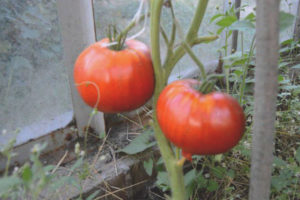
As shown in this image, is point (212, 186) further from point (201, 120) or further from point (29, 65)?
point (29, 65)

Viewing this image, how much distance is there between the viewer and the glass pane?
2.42 ft

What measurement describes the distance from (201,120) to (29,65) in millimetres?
565

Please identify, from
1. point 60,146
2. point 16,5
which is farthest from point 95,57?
point 60,146

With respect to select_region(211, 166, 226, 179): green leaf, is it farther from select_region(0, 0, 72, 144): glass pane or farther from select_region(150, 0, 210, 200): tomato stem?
select_region(0, 0, 72, 144): glass pane

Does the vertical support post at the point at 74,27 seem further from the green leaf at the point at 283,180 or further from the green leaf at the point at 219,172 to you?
the green leaf at the point at 283,180

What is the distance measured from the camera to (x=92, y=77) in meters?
0.48

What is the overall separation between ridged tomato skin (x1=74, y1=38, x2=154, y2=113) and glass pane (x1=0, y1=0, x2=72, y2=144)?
34 cm

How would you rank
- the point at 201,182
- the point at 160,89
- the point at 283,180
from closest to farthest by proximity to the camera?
the point at 160,89
the point at 283,180
the point at 201,182

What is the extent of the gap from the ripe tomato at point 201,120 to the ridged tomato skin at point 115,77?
0.06m

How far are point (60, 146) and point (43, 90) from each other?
0.61 ft

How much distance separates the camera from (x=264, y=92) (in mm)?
421

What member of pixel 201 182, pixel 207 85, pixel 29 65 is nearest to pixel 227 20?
pixel 207 85

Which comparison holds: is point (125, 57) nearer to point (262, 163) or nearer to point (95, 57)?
point (95, 57)

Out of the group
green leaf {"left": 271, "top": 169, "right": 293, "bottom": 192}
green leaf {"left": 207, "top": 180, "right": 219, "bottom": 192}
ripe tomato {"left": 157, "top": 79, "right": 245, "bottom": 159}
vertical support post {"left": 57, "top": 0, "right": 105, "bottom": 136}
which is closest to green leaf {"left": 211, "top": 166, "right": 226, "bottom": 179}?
green leaf {"left": 207, "top": 180, "right": 219, "bottom": 192}
